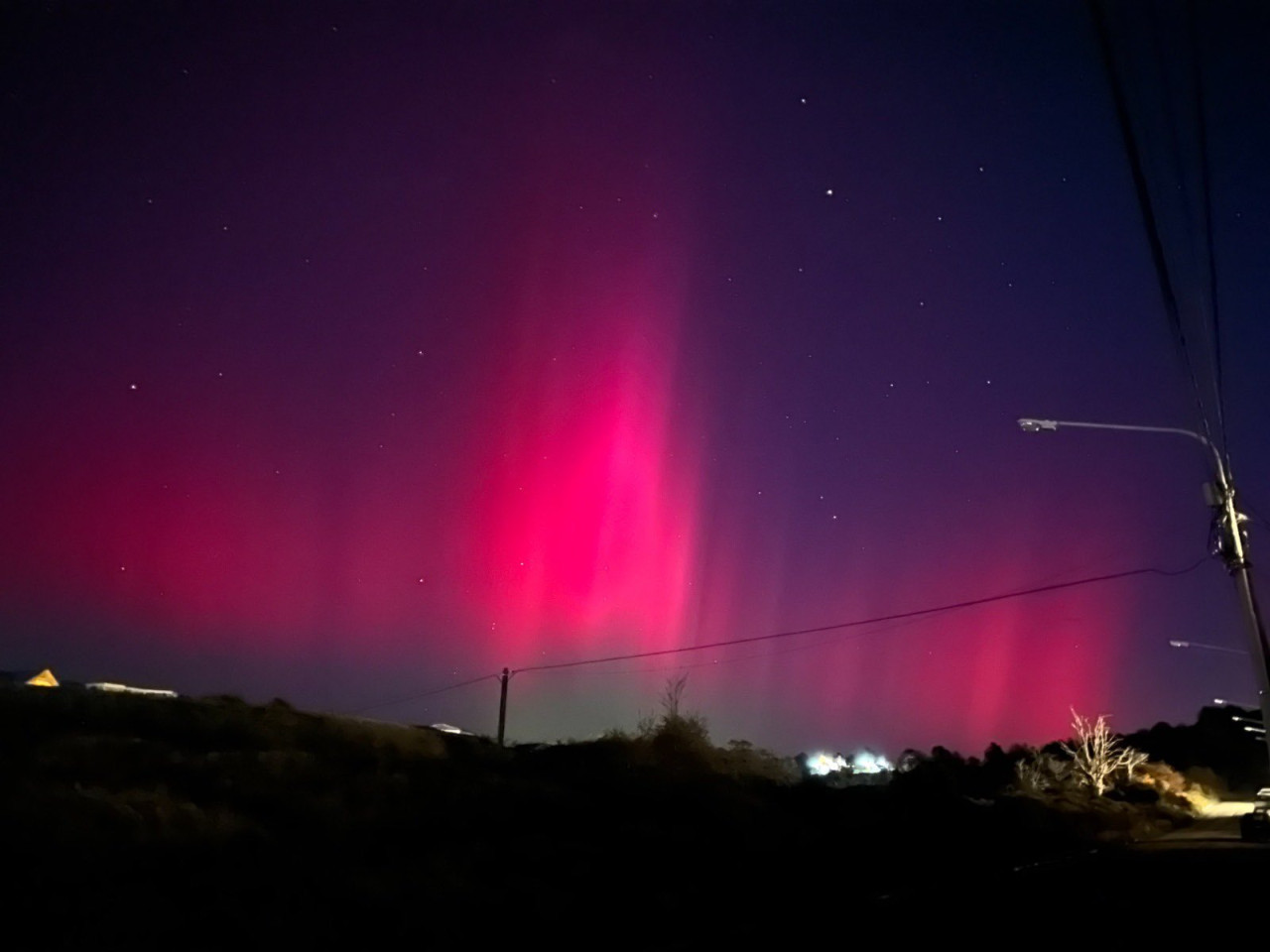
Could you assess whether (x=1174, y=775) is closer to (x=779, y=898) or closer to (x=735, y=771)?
(x=735, y=771)

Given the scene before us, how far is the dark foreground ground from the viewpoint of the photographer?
9.99 metres

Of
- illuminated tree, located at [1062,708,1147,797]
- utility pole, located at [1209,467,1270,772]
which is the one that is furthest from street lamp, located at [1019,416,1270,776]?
illuminated tree, located at [1062,708,1147,797]

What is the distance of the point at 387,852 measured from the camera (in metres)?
13.7

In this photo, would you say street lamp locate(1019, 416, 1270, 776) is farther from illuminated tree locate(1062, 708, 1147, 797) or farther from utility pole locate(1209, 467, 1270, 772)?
illuminated tree locate(1062, 708, 1147, 797)

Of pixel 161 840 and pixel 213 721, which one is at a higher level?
pixel 213 721

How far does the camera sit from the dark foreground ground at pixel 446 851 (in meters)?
9.99

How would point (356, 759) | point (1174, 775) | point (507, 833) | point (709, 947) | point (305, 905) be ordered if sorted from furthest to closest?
point (1174, 775) < point (356, 759) < point (507, 833) < point (305, 905) < point (709, 947)

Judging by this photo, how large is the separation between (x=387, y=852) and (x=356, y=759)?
8.97 metres

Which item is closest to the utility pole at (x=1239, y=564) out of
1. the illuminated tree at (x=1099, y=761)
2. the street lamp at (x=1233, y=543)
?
the street lamp at (x=1233, y=543)

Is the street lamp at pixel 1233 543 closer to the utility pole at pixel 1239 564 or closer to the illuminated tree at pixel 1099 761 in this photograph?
the utility pole at pixel 1239 564

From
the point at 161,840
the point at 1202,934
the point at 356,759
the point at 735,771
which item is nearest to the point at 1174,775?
the point at 735,771

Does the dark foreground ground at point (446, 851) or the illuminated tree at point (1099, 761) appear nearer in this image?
the dark foreground ground at point (446, 851)

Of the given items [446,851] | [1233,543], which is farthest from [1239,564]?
[446,851]

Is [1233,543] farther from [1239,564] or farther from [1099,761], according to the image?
[1099,761]
